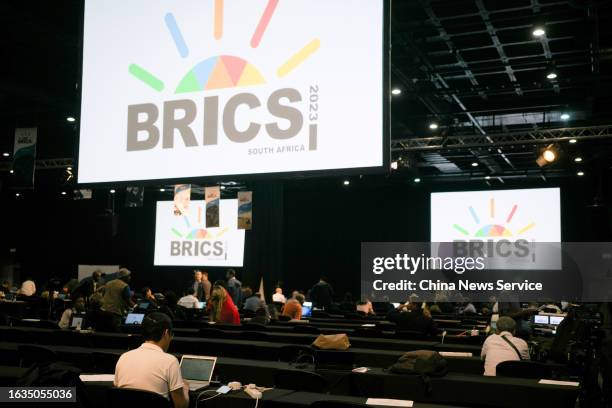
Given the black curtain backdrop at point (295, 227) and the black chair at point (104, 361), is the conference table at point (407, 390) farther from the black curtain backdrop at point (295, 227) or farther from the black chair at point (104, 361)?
the black curtain backdrop at point (295, 227)

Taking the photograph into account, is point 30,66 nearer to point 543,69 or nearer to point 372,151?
point 372,151

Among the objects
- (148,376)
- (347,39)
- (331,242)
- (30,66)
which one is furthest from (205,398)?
(331,242)

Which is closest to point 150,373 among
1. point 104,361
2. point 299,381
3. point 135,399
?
point 135,399

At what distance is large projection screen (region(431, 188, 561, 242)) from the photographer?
17109mm

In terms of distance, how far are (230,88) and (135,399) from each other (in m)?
3.24

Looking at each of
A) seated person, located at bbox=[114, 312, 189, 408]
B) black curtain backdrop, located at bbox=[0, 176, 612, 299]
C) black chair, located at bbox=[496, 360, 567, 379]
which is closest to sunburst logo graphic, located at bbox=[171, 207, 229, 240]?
black curtain backdrop, located at bbox=[0, 176, 612, 299]

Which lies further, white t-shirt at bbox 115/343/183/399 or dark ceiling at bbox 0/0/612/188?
dark ceiling at bbox 0/0/612/188

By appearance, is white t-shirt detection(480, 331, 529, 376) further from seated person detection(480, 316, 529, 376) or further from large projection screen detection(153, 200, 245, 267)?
large projection screen detection(153, 200, 245, 267)

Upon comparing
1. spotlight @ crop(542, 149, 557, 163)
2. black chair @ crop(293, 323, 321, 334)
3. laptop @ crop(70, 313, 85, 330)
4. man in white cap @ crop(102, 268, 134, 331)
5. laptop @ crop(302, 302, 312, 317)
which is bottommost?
laptop @ crop(302, 302, 312, 317)

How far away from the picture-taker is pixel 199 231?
21359 mm

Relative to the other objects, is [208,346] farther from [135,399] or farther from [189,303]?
[189,303]

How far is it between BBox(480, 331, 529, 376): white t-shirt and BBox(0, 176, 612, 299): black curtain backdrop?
41.9 ft

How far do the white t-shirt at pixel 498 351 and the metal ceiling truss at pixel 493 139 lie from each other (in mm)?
7894

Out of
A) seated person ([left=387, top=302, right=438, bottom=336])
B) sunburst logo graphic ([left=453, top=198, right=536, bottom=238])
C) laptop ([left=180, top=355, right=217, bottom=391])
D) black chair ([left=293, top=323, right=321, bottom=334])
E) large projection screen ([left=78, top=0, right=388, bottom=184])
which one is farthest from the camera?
sunburst logo graphic ([left=453, top=198, right=536, bottom=238])
